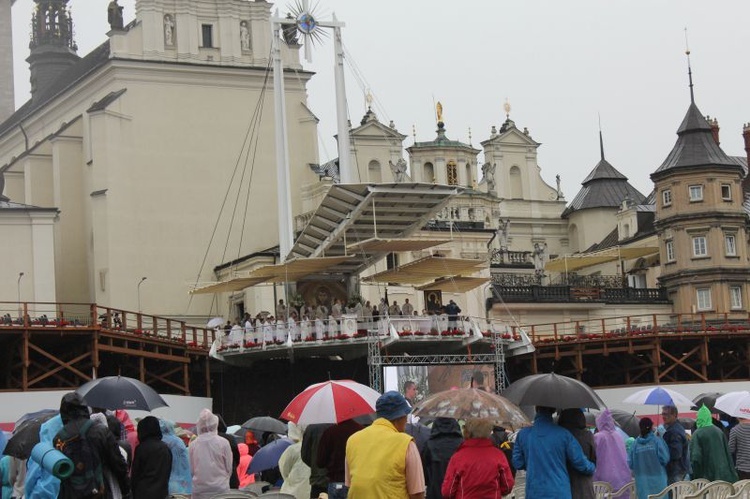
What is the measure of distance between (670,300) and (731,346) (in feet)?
37.6

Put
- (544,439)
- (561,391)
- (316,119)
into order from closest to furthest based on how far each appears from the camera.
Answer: (544,439), (561,391), (316,119)

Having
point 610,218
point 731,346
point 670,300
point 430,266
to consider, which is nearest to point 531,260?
point 610,218

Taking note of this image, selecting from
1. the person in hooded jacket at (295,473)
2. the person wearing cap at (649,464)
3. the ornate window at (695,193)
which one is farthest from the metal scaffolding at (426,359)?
the person in hooded jacket at (295,473)

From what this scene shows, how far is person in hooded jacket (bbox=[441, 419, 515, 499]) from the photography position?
47.1 feet

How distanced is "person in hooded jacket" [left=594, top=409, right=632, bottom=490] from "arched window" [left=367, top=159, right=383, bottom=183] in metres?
61.3

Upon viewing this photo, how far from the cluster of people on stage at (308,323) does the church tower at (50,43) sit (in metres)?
51.5

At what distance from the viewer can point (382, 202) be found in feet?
171

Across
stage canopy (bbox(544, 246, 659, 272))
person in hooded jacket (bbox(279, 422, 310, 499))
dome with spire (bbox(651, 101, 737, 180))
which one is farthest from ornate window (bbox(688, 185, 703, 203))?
person in hooded jacket (bbox(279, 422, 310, 499))

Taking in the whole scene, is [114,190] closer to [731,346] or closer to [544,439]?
[731,346]

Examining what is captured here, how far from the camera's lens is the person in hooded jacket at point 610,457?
18516 millimetres

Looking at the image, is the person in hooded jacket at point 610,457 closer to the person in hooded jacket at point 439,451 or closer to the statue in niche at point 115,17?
the person in hooded jacket at point 439,451

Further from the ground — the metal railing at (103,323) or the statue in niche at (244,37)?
the statue in niche at (244,37)

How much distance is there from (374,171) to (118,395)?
5979 cm

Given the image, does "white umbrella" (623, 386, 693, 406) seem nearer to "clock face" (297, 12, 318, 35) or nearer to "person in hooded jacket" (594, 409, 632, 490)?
"person in hooded jacket" (594, 409, 632, 490)
